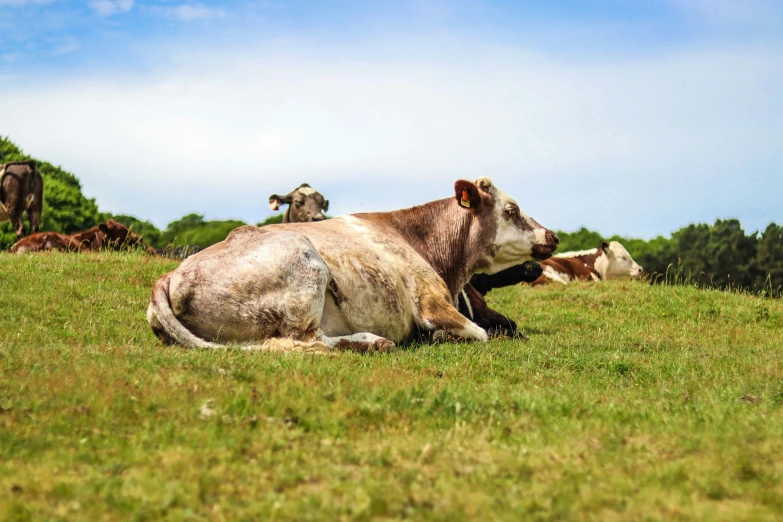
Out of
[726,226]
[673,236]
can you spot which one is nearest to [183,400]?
[726,226]

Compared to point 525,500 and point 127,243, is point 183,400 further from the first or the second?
point 127,243

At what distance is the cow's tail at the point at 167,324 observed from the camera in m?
10.2

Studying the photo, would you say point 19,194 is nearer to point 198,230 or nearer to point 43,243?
point 43,243

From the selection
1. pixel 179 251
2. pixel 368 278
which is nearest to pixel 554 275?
pixel 179 251

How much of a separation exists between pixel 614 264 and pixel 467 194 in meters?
19.9

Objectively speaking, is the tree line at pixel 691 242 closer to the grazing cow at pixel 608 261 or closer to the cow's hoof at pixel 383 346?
the grazing cow at pixel 608 261

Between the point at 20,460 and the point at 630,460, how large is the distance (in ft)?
12.9

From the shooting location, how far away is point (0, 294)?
46.5 feet

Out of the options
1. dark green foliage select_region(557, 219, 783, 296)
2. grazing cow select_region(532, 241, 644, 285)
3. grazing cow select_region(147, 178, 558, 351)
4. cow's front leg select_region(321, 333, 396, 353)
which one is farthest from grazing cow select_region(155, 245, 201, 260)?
dark green foliage select_region(557, 219, 783, 296)

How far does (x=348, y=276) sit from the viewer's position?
11242mm

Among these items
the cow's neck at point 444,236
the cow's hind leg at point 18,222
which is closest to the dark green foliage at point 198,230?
the cow's hind leg at point 18,222

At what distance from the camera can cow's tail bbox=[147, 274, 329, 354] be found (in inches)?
396

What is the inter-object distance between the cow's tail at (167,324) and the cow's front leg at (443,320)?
307cm

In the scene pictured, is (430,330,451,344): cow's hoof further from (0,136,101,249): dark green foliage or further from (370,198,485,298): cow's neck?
(0,136,101,249): dark green foliage
